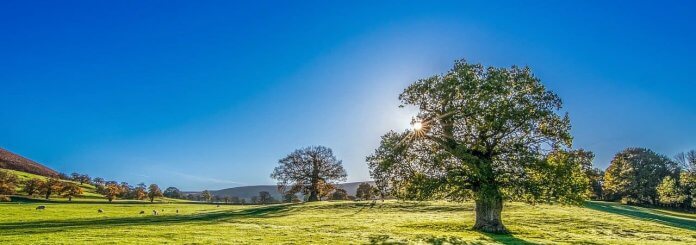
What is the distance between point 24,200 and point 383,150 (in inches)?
3728

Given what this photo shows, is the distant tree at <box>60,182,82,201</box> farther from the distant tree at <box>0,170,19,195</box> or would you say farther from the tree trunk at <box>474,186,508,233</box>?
the tree trunk at <box>474,186,508,233</box>

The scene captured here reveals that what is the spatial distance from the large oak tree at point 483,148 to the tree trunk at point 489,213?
8 centimetres

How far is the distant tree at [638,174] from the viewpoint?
323 feet

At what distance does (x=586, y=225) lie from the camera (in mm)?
40469

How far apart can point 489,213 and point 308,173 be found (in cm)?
6881

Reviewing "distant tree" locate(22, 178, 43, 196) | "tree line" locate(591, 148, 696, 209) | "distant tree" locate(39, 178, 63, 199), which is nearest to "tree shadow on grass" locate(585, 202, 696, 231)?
"tree line" locate(591, 148, 696, 209)

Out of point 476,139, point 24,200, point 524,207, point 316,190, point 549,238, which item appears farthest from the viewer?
point 316,190

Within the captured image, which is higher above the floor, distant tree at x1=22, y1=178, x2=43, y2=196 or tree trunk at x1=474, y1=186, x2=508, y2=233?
distant tree at x1=22, y1=178, x2=43, y2=196

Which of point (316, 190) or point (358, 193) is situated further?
point (358, 193)

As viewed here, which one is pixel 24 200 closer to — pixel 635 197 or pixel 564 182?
pixel 564 182

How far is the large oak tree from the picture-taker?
112 ft

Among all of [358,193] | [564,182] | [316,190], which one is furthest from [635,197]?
[564,182]

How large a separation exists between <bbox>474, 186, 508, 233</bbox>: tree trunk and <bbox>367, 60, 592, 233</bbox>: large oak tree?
8cm

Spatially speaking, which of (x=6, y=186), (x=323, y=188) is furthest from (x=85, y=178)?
(x=323, y=188)
